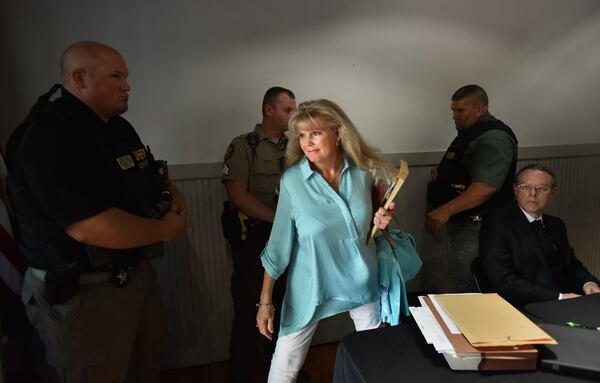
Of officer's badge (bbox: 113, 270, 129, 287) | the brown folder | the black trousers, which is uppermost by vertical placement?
the brown folder

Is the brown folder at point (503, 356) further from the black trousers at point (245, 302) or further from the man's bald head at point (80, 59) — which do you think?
the man's bald head at point (80, 59)

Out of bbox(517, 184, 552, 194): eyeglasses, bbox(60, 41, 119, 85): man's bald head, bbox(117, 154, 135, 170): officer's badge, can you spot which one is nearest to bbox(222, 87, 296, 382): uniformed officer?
bbox(117, 154, 135, 170): officer's badge

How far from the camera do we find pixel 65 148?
3.70 feet

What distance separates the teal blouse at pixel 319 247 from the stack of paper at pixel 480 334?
1.18 ft

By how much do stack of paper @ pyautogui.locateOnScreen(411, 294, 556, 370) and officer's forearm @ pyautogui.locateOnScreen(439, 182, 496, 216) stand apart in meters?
1.13

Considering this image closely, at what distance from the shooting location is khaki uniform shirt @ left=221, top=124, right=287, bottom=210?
196 cm

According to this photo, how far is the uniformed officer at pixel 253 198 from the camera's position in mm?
1971

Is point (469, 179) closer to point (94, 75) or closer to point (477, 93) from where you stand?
point (477, 93)

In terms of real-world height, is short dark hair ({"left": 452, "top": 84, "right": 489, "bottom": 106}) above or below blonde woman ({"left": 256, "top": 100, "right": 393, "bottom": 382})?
above

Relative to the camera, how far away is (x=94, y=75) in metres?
1.28

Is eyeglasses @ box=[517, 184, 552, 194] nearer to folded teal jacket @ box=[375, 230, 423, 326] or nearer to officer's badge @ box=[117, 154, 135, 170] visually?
folded teal jacket @ box=[375, 230, 423, 326]

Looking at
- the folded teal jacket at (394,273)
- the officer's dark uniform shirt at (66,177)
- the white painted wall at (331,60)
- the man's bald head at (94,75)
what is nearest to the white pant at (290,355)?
the folded teal jacket at (394,273)

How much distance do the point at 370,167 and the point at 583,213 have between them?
2.66 m

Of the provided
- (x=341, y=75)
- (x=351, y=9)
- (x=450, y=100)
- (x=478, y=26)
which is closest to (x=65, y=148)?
(x=341, y=75)
